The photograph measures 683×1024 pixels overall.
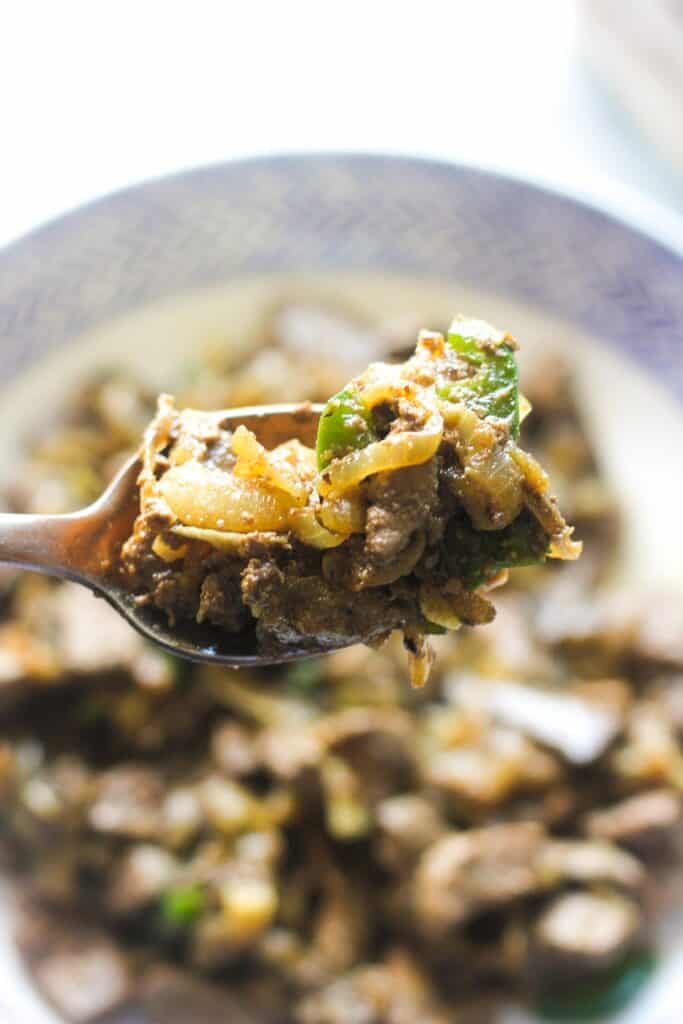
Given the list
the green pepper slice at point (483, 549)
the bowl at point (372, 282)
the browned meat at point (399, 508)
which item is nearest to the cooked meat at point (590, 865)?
the bowl at point (372, 282)

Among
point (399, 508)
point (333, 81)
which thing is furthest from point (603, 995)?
point (333, 81)

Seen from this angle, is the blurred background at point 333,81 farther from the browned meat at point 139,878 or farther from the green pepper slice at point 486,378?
the browned meat at point 139,878

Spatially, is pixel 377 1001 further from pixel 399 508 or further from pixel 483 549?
pixel 399 508

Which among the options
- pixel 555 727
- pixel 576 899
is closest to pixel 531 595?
pixel 555 727

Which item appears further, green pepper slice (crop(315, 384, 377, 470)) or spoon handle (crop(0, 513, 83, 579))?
spoon handle (crop(0, 513, 83, 579))

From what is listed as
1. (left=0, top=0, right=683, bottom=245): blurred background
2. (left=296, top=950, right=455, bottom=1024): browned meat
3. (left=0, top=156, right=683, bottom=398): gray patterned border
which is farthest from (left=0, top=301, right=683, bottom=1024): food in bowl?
(left=0, top=0, right=683, bottom=245): blurred background

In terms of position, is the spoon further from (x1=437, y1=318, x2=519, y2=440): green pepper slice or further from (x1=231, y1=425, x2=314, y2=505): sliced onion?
(x1=437, y1=318, x2=519, y2=440): green pepper slice

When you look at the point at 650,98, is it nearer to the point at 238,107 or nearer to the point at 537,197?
the point at 537,197

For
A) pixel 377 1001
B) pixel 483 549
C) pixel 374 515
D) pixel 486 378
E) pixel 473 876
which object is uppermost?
pixel 486 378
